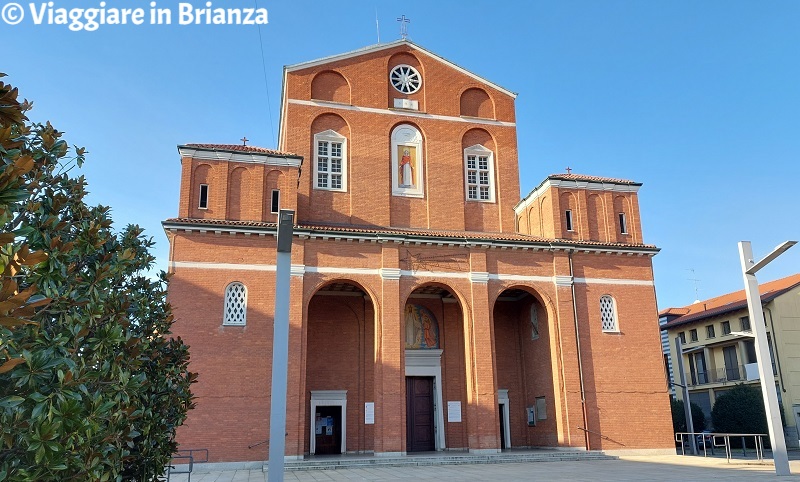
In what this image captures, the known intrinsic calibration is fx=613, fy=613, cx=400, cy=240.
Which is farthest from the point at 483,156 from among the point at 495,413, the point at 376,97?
the point at 495,413

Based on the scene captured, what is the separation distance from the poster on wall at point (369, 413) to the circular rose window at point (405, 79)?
12.8 m

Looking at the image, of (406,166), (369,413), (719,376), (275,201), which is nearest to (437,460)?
(369,413)

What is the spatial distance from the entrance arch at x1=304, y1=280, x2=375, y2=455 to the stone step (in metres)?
2.57

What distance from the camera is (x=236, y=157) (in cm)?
2170

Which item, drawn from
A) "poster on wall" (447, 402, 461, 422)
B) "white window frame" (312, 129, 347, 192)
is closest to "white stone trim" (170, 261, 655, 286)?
"white window frame" (312, 129, 347, 192)

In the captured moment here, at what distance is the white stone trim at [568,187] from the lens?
24344 millimetres

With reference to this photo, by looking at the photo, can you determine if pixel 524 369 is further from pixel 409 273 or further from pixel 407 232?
pixel 407 232

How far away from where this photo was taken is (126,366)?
5785 millimetres

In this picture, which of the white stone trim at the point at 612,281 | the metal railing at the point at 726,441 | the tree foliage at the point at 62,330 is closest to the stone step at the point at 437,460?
the metal railing at the point at 726,441

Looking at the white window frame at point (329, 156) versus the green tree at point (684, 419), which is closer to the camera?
the white window frame at point (329, 156)

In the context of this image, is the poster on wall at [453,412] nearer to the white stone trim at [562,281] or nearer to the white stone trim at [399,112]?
the white stone trim at [562,281]

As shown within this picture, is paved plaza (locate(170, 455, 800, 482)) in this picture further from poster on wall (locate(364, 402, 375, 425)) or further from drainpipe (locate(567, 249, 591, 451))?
poster on wall (locate(364, 402, 375, 425))

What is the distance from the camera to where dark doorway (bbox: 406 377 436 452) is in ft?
76.0

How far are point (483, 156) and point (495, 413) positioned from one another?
35.0ft
